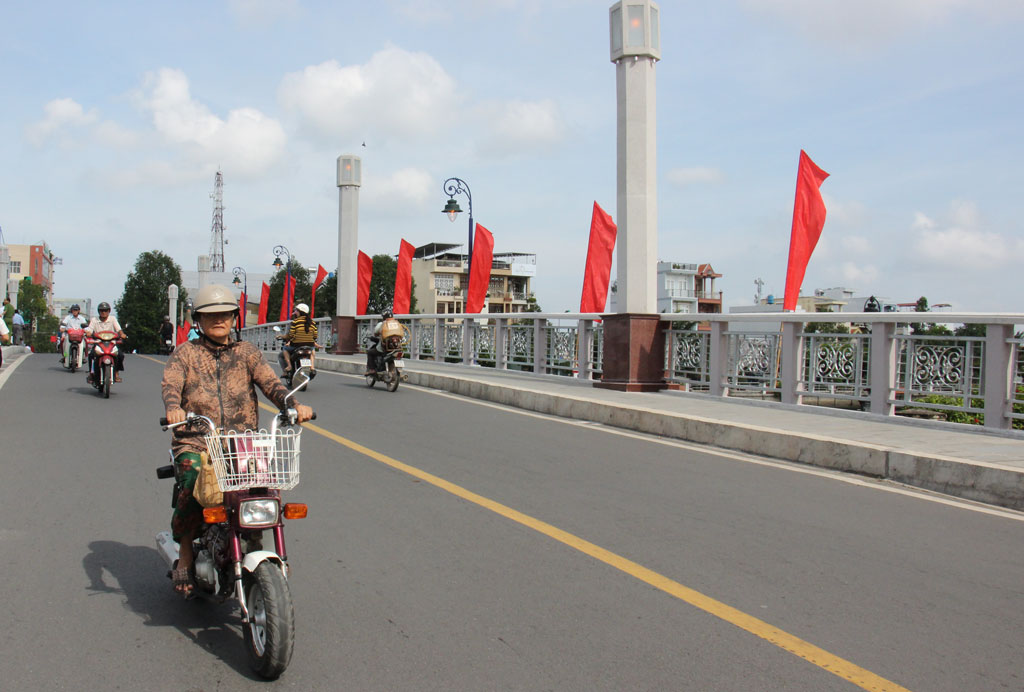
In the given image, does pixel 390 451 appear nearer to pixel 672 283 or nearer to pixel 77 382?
pixel 77 382

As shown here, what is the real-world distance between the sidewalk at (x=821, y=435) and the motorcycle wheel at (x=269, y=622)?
19.8ft

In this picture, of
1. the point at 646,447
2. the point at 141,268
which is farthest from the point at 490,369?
the point at 141,268

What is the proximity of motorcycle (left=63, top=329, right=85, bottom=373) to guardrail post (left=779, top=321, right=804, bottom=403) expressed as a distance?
1397cm

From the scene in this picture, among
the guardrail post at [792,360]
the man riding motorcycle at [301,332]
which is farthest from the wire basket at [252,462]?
the man riding motorcycle at [301,332]

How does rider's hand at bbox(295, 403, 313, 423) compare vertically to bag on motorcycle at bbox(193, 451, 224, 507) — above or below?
above

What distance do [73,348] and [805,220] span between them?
1554cm

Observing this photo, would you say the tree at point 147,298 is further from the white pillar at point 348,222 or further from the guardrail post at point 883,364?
the guardrail post at point 883,364

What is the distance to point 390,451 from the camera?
9.23m

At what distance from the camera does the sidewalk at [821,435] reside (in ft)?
24.8

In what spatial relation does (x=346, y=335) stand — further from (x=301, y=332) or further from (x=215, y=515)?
(x=215, y=515)

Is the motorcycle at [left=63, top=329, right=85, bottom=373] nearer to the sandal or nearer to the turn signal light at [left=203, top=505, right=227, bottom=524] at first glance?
the sandal

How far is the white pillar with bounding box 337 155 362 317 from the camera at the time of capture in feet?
101

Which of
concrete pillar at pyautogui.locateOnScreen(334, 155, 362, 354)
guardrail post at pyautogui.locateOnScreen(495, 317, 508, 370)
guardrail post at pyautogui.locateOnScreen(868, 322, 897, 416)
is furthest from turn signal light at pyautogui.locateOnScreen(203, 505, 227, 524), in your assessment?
concrete pillar at pyautogui.locateOnScreen(334, 155, 362, 354)

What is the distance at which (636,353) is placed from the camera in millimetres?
14820
